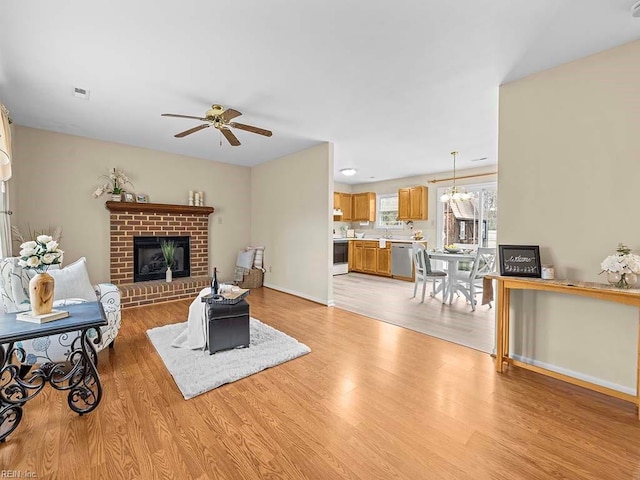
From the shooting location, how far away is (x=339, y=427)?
5.85 feet

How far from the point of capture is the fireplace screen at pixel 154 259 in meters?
4.89

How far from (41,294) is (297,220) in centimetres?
359

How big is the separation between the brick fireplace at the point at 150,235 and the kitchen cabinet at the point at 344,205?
3.68 m

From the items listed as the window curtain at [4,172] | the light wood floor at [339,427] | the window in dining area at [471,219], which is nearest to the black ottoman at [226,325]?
the light wood floor at [339,427]

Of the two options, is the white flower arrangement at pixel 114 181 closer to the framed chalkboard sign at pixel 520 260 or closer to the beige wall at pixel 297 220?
the beige wall at pixel 297 220

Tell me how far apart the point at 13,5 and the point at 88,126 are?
243 cm

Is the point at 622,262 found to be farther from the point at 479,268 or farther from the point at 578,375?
the point at 479,268

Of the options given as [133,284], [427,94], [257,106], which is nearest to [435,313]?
[427,94]

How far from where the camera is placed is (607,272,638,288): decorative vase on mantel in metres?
2.02

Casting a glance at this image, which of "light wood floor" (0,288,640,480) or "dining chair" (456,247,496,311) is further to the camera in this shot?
"dining chair" (456,247,496,311)

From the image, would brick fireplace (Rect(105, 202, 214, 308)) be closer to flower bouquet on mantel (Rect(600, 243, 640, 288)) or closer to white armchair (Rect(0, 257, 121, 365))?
white armchair (Rect(0, 257, 121, 365))

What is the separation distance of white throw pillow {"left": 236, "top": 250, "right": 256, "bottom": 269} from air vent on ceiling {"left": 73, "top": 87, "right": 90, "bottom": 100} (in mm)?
3533

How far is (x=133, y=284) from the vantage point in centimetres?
471

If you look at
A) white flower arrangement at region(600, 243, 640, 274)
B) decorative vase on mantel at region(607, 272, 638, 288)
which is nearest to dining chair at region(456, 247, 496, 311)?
decorative vase on mantel at region(607, 272, 638, 288)
